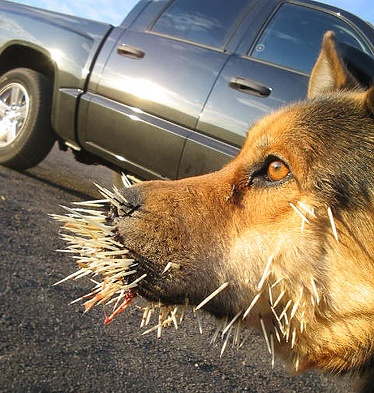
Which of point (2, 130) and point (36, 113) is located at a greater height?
point (36, 113)

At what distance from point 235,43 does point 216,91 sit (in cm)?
60

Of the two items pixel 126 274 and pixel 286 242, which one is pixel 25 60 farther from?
pixel 286 242

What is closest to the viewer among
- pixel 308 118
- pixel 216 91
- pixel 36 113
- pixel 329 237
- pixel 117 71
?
pixel 329 237

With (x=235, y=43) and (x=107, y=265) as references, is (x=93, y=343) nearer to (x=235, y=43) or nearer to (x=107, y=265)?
(x=107, y=265)

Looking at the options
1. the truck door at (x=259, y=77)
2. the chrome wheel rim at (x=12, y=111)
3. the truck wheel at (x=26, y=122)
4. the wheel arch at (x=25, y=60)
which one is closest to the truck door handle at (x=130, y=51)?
the truck door at (x=259, y=77)

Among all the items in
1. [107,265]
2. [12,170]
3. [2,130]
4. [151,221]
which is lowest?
[12,170]

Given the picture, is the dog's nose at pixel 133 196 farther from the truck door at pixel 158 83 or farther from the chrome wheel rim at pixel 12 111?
the chrome wheel rim at pixel 12 111

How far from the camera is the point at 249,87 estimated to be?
452 centimetres

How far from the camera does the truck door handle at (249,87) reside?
445cm

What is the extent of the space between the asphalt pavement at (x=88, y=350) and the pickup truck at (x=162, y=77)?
4.98 feet

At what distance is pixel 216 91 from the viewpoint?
4648 millimetres

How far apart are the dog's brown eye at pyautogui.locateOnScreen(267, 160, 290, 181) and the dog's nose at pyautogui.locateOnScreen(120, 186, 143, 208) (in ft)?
1.91

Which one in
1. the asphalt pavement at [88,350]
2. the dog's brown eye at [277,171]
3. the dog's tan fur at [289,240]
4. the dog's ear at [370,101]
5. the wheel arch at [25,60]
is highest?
the dog's ear at [370,101]

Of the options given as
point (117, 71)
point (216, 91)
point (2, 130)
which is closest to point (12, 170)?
point (2, 130)
